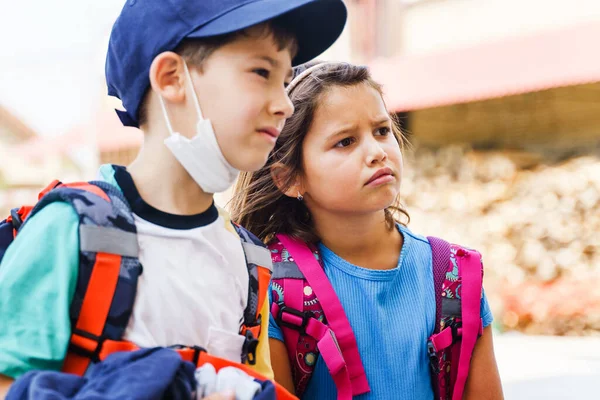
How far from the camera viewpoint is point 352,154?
195 cm

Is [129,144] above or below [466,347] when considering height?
above

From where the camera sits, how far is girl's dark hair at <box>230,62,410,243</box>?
2041 mm

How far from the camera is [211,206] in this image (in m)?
1.44

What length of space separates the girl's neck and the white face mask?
0.78 meters

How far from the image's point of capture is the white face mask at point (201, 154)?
130 cm

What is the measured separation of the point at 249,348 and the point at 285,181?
2.57 feet

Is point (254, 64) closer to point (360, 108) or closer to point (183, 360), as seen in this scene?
point (183, 360)

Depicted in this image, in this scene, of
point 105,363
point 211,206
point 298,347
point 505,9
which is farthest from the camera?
point 505,9

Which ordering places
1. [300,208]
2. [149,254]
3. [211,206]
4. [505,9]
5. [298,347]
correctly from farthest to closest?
[505,9]
[300,208]
[298,347]
[211,206]
[149,254]

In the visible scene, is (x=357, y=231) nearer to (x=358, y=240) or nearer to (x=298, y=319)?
(x=358, y=240)

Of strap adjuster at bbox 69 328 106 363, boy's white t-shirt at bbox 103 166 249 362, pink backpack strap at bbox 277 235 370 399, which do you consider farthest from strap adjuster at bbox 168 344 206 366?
pink backpack strap at bbox 277 235 370 399

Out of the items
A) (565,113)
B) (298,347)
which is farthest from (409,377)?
(565,113)

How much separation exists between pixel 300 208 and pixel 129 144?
6555 mm

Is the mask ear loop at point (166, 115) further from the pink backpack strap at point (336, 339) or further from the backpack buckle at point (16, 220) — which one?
the pink backpack strap at point (336, 339)
